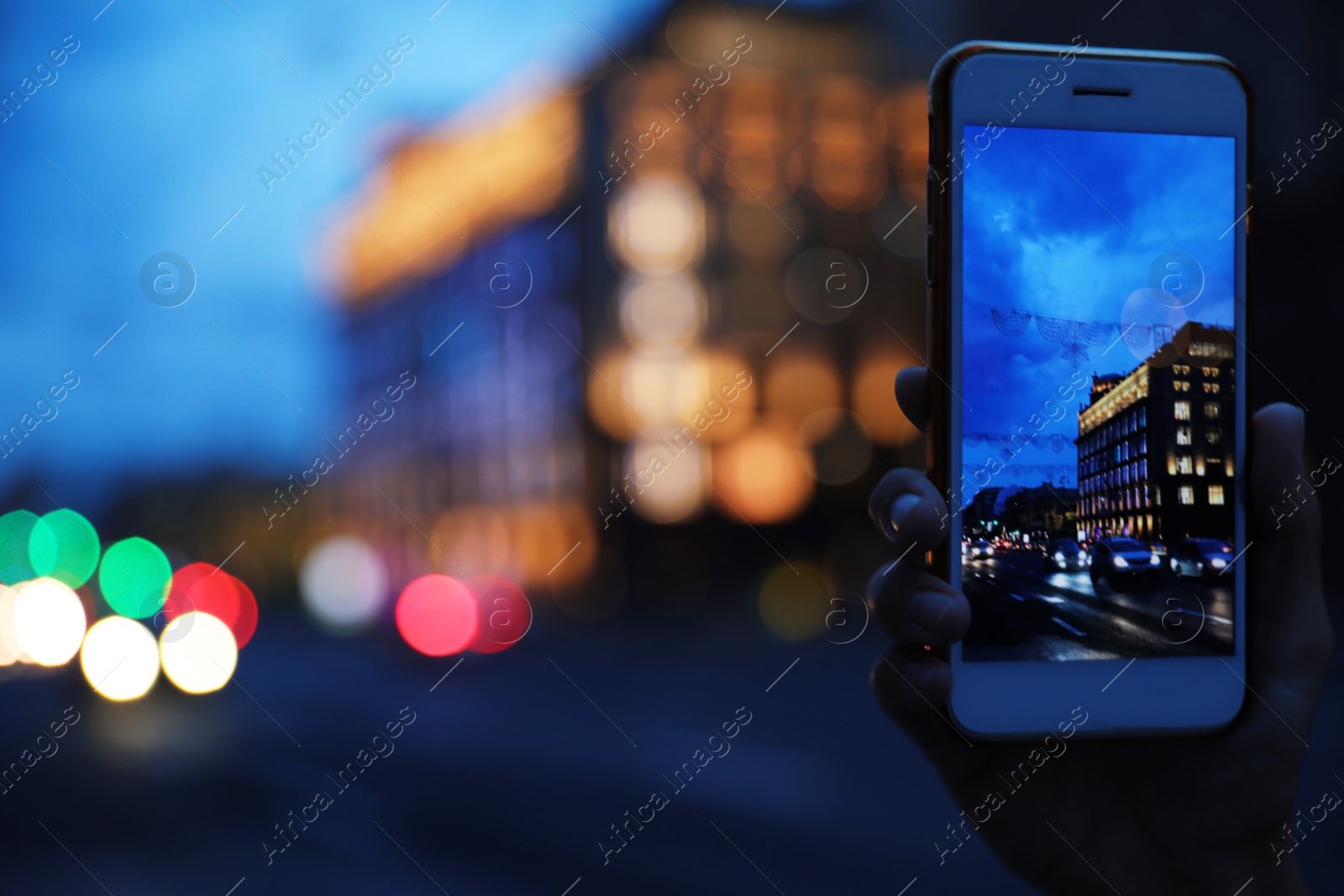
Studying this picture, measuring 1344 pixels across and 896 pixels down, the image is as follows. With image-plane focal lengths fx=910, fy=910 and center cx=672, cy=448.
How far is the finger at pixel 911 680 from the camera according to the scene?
1.76m

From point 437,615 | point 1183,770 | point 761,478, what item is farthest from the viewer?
point 437,615

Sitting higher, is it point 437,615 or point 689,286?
point 689,286

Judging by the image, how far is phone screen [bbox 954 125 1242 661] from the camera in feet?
5.91

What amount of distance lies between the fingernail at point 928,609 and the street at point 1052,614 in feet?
0.34

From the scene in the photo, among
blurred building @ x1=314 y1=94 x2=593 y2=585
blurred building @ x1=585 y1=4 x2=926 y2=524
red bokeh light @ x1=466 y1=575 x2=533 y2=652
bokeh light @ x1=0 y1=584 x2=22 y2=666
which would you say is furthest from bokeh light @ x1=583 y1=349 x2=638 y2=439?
bokeh light @ x1=0 y1=584 x2=22 y2=666

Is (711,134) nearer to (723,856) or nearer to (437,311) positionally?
(437,311)

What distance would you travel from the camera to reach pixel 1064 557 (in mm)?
1822

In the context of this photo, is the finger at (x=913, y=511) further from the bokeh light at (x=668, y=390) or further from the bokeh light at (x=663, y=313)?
the bokeh light at (x=663, y=313)

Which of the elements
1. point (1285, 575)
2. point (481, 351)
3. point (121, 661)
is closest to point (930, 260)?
point (1285, 575)

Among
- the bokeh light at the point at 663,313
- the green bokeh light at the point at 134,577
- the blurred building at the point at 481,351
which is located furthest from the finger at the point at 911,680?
the green bokeh light at the point at 134,577

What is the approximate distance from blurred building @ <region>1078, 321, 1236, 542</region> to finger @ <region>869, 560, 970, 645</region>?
13.2 inches

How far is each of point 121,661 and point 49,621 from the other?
10.1 meters

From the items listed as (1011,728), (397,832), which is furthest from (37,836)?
(1011,728)

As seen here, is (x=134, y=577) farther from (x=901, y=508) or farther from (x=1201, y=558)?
(x=1201, y=558)
